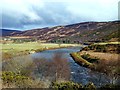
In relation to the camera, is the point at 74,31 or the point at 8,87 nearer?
the point at 8,87

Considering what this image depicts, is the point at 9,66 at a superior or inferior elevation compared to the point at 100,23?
inferior

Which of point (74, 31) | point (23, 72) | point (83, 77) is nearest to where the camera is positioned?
point (23, 72)

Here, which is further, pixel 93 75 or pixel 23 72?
pixel 93 75

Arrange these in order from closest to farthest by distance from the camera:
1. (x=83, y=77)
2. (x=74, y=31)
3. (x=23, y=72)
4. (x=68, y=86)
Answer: (x=68, y=86) < (x=23, y=72) < (x=83, y=77) < (x=74, y=31)

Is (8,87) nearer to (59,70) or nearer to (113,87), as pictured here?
(113,87)

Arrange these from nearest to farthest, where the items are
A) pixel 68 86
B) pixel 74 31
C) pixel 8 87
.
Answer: pixel 8 87 < pixel 68 86 < pixel 74 31

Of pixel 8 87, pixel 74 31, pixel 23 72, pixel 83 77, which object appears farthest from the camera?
pixel 74 31

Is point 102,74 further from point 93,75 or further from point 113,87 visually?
point 113,87

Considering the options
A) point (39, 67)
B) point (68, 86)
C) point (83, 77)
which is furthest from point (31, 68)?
point (68, 86)

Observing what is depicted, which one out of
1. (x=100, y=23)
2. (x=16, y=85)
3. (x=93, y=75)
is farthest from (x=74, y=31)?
(x=16, y=85)
